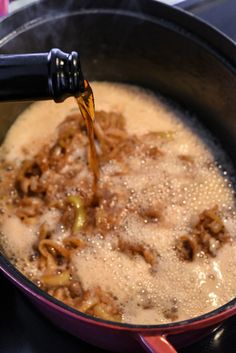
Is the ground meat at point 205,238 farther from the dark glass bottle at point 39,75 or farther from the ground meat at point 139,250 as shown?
the dark glass bottle at point 39,75

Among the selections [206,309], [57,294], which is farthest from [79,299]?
[206,309]

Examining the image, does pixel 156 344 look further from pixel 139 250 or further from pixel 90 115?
pixel 90 115

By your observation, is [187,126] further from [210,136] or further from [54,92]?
[54,92]

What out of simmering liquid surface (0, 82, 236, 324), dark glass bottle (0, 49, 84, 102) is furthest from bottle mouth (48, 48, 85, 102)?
simmering liquid surface (0, 82, 236, 324)

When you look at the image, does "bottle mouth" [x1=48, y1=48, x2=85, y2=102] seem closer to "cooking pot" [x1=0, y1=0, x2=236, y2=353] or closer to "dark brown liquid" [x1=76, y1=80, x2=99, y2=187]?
"dark brown liquid" [x1=76, y1=80, x2=99, y2=187]

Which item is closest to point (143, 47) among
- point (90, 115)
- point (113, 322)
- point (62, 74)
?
point (90, 115)
